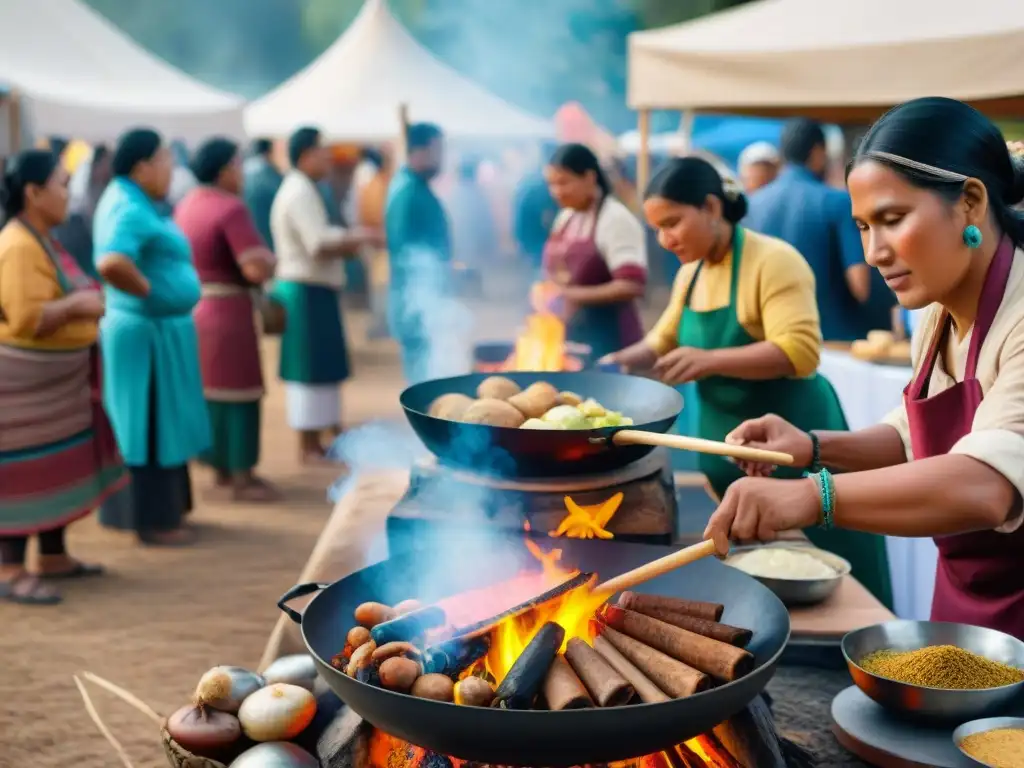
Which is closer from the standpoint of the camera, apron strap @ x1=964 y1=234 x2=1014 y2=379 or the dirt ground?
apron strap @ x1=964 y1=234 x2=1014 y2=379

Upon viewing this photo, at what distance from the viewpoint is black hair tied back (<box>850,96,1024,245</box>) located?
1.69 m

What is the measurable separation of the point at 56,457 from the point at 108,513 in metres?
1.26

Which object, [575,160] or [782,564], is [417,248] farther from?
[782,564]

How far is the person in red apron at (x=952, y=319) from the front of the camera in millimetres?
1638

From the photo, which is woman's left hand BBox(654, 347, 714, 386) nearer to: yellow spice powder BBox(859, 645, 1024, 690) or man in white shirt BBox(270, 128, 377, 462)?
yellow spice powder BBox(859, 645, 1024, 690)

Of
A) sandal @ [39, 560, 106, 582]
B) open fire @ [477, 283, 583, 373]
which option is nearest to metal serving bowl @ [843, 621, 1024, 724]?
open fire @ [477, 283, 583, 373]

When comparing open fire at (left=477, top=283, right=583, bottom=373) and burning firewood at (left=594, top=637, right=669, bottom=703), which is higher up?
open fire at (left=477, top=283, right=583, bottom=373)

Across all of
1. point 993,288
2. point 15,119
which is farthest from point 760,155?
point 15,119

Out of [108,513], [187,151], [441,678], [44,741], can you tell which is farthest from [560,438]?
[187,151]

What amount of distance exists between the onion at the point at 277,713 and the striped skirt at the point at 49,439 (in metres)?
3.20

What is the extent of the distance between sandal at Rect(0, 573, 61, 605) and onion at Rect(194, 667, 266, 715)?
3.12m

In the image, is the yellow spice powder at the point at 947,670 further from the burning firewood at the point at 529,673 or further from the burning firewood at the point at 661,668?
the burning firewood at the point at 529,673

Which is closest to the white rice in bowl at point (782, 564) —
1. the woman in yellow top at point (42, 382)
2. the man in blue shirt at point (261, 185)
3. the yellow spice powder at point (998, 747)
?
the yellow spice powder at point (998, 747)

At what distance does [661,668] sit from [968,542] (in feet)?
2.52
